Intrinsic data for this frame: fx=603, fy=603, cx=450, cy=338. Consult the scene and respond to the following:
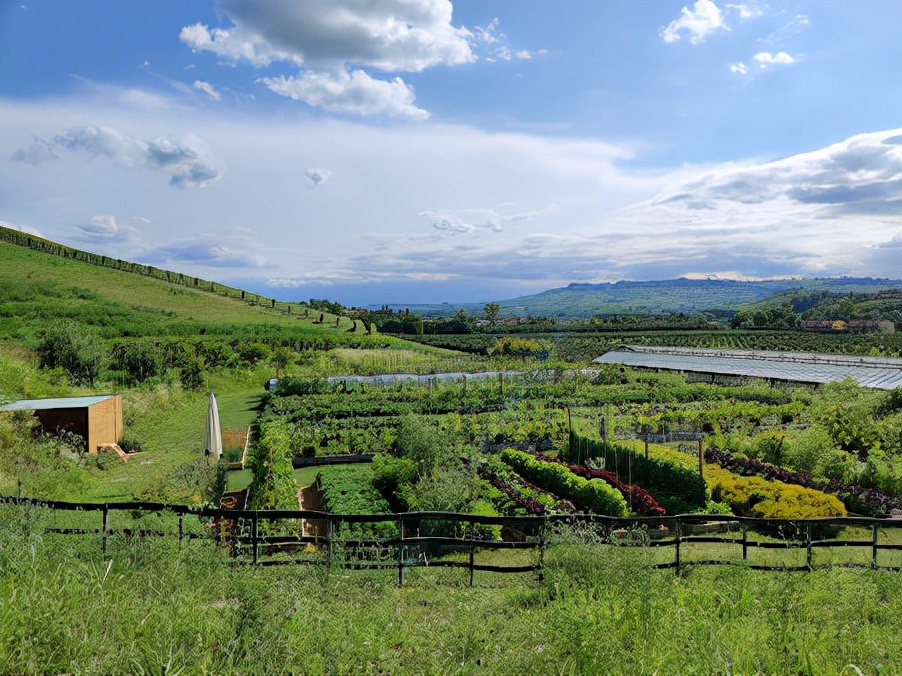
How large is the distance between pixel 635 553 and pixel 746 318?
304 ft

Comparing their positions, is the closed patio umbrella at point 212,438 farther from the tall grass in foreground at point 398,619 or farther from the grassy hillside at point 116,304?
the grassy hillside at point 116,304

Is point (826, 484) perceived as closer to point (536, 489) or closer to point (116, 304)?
point (536, 489)

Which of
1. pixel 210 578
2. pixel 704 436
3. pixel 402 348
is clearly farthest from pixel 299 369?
pixel 210 578

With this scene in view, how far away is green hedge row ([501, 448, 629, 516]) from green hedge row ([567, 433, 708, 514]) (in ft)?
5.16

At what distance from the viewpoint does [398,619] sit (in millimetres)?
4637

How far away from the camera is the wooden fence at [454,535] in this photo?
614 centimetres

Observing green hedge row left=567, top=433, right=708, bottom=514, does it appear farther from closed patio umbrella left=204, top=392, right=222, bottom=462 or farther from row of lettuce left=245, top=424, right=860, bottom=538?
closed patio umbrella left=204, top=392, right=222, bottom=462

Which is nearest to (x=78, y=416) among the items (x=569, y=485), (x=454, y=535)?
(x=454, y=535)

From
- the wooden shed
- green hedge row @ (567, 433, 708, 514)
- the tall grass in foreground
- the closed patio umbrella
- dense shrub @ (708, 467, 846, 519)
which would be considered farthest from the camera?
the wooden shed

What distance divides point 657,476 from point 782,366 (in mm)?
27986

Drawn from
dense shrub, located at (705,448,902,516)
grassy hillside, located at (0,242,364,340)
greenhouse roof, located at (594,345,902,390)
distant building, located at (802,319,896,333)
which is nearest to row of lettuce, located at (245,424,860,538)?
dense shrub, located at (705,448,902,516)

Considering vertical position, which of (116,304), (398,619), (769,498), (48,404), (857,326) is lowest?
(769,498)

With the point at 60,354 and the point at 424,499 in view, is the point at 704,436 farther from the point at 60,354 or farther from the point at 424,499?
the point at 60,354

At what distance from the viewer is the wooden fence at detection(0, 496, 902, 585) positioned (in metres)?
6.14
